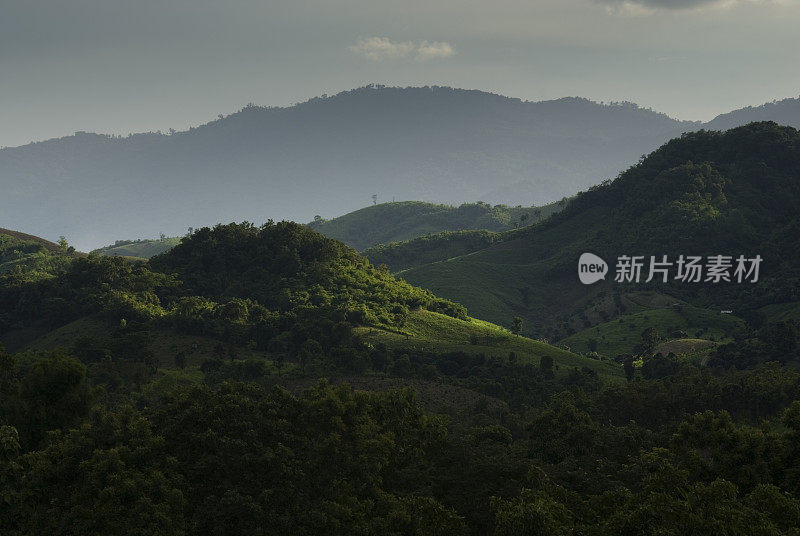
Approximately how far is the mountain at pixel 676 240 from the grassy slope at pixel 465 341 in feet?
156

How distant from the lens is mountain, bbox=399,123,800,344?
155 meters

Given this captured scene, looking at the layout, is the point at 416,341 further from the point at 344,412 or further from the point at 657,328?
the point at 344,412

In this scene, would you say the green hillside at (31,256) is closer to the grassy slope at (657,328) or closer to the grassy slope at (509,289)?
the grassy slope at (509,289)

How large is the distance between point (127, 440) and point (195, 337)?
51803 mm

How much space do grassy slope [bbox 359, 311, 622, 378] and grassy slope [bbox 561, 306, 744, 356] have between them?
24.8m

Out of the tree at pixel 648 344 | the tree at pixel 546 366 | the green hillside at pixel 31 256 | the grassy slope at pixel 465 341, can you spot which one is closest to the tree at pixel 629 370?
the grassy slope at pixel 465 341

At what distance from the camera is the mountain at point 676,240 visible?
155000mm

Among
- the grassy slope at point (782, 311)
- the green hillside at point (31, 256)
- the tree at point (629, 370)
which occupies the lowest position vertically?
the tree at point (629, 370)

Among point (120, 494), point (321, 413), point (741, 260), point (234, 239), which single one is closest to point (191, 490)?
point (120, 494)

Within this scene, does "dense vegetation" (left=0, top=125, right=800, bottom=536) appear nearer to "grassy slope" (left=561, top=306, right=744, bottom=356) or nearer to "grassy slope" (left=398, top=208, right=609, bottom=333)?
"grassy slope" (left=561, top=306, right=744, bottom=356)

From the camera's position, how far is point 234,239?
379 feet

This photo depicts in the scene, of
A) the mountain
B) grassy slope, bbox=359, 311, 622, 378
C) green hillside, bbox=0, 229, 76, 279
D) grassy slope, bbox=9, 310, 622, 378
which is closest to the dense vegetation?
grassy slope, bbox=9, 310, 622, 378

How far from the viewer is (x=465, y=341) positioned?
110812 mm

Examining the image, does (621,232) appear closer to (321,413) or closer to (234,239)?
(234,239)
